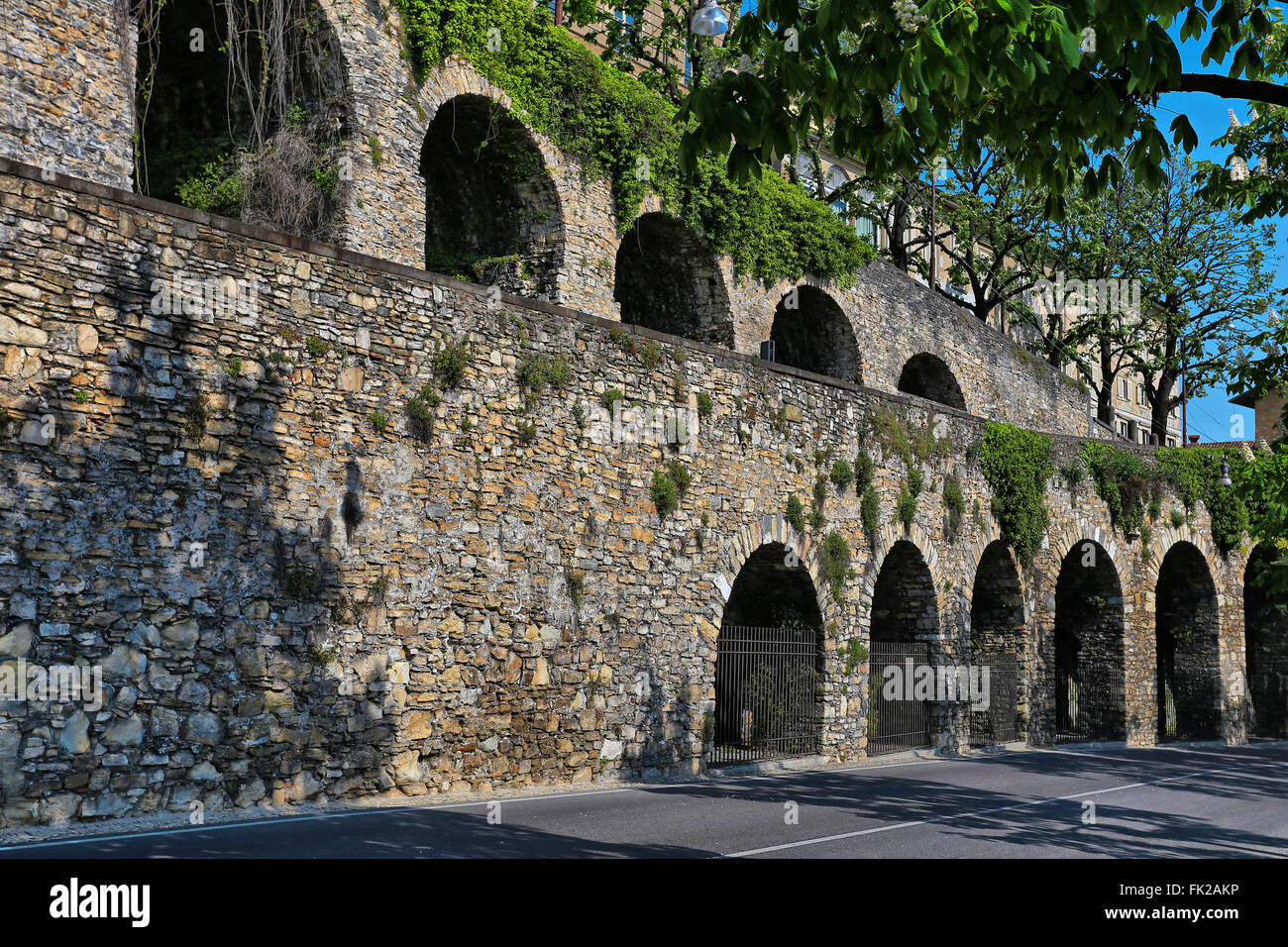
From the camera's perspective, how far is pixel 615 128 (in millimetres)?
19625

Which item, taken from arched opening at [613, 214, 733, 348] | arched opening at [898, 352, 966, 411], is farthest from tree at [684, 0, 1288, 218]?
arched opening at [898, 352, 966, 411]

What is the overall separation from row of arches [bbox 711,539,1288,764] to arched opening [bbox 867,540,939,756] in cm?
2

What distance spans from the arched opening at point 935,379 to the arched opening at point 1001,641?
737 cm

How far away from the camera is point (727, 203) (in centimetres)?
2198

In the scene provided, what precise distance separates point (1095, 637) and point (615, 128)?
49.7 ft

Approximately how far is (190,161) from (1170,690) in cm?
2851

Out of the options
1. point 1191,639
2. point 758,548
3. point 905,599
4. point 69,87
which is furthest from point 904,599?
point 69,87

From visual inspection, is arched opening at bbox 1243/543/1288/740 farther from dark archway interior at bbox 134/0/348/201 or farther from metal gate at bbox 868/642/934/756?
dark archway interior at bbox 134/0/348/201

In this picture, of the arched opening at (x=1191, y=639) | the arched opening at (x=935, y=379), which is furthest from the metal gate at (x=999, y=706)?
the arched opening at (x=935, y=379)

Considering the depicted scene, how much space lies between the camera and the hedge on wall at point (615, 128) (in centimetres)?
1728

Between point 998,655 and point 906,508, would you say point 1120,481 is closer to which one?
point 998,655

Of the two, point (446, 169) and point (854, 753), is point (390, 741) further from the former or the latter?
point (446, 169)

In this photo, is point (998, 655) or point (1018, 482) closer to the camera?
point (1018, 482)

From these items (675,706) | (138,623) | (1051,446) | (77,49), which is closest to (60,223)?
(138,623)
